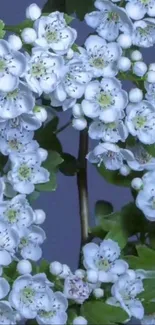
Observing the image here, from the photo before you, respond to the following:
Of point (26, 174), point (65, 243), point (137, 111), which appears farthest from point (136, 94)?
point (65, 243)

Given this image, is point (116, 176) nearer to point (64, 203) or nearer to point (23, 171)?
point (23, 171)

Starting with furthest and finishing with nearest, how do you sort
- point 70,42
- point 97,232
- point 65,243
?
point 65,243 → point 97,232 → point 70,42

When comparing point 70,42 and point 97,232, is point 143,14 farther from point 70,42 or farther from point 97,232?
point 97,232

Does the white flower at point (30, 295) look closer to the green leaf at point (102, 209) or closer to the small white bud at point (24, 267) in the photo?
the small white bud at point (24, 267)

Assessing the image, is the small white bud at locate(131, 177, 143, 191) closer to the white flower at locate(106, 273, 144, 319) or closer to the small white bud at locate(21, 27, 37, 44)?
the white flower at locate(106, 273, 144, 319)

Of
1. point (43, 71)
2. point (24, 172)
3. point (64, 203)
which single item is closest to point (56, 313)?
point (24, 172)

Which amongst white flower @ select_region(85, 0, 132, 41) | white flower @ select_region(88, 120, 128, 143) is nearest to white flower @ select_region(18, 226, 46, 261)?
white flower @ select_region(88, 120, 128, 143)
